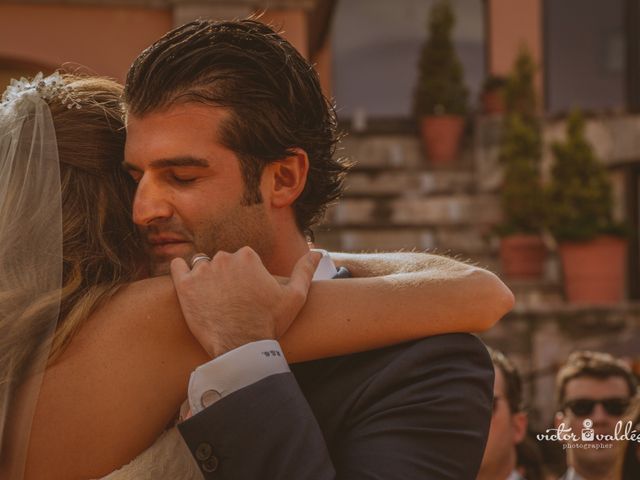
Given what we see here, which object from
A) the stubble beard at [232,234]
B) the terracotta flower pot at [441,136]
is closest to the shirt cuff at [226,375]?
the stubble beard at [232,234]

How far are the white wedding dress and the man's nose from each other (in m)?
0.42

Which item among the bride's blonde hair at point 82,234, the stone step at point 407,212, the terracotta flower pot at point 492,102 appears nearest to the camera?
the bride's blonde hair at point 82,234

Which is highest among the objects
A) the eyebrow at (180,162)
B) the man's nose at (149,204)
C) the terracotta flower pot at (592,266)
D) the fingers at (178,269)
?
the eyebrow at (180,162)

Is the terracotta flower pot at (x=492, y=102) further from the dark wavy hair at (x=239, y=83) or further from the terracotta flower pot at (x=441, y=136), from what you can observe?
the dark wavy hair at (x=239, y=83)

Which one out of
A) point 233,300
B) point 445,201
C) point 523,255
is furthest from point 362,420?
point 445,201

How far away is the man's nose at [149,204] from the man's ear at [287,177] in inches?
9.9

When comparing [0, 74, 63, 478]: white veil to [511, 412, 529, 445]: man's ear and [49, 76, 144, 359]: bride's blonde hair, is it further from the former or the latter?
[511, 412, 529, 445]: man's ear

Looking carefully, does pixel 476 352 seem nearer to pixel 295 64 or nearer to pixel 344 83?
pixel 295 64

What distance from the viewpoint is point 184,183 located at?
7.02ft

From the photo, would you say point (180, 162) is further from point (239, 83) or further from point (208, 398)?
point (208, 398)

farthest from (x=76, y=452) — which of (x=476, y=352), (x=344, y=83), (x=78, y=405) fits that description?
(x=344, y=83)

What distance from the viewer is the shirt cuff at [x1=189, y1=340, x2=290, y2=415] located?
1.82m

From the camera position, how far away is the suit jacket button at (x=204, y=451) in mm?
1803

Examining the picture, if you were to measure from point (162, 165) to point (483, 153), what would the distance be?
8412 millimetres
